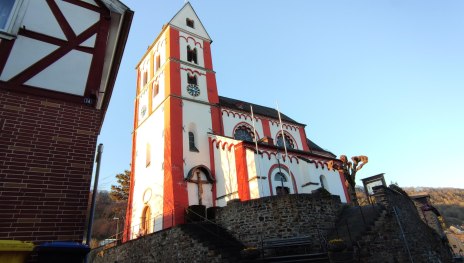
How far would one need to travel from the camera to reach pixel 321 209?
14570 millimetres

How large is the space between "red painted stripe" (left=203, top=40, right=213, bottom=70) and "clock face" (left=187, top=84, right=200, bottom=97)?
3160 millimetres

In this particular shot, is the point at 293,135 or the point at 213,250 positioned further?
the point at 293,135

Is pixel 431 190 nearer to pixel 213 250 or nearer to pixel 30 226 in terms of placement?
pixel 213 250

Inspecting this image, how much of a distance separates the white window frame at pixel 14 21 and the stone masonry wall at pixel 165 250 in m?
10.00

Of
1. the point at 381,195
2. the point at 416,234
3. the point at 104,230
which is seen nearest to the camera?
the point at 381,195

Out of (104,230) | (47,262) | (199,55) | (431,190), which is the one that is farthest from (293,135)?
(431,190)

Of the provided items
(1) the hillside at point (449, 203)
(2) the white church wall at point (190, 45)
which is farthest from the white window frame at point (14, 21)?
(1) the hillside at point (449, 203)

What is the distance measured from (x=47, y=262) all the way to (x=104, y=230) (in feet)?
172

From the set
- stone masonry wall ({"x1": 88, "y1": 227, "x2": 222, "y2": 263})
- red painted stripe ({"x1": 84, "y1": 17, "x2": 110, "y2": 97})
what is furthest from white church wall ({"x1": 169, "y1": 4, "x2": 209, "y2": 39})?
red painted stripe ({"x1": 84, "y1": 17, "x2": 110, "y2": 97})

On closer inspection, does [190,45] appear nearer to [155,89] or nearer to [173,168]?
[155,89]

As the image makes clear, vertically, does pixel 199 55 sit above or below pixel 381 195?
above

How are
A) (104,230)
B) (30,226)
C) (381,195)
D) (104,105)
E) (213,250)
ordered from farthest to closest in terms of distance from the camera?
(104,230)
(381,195)
(213,250)
(104,105)
(30,226)

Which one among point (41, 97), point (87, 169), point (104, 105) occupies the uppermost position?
point (104, 105)

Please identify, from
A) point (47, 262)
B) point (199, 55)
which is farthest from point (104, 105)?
point (199, 55)
